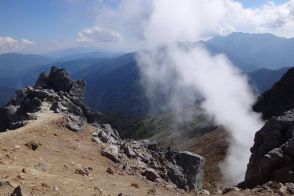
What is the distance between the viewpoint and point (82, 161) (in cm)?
3462

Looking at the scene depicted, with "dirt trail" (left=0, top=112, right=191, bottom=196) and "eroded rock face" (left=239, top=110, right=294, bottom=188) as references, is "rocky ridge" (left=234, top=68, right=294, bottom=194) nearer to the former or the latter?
"eroded rock face" (left=239, top=110, right=294, bottom=188)

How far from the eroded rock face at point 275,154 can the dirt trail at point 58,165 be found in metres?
7.77

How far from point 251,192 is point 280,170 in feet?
18.7

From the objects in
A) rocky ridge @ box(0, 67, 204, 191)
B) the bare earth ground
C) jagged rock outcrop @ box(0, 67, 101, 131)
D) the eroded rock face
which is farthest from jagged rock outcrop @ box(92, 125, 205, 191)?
the eroded rock face

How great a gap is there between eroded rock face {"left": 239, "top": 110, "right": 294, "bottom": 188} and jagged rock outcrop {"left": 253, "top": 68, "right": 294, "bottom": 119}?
85680 millimetres

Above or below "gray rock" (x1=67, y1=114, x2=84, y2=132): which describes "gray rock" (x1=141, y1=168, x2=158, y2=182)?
below

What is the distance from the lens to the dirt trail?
975 inches

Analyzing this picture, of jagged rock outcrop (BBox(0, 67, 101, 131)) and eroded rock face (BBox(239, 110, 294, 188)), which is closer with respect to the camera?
eroded rock face (BBox(239, 110, 294, 188))

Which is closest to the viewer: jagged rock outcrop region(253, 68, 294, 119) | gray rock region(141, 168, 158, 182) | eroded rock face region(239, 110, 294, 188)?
→ eroded rock face region(239, 110, 294, 188)

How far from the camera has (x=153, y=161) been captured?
1714 inches

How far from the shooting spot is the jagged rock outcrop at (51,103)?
61213 mm

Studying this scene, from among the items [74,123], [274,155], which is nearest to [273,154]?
[274,155]

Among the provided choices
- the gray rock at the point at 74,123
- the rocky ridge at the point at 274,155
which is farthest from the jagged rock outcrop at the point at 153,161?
the rocky ridge at the point at 274,155

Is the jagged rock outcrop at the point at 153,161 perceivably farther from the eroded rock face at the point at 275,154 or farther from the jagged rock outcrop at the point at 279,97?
the jagged rock outcrop at the point at 279,97
